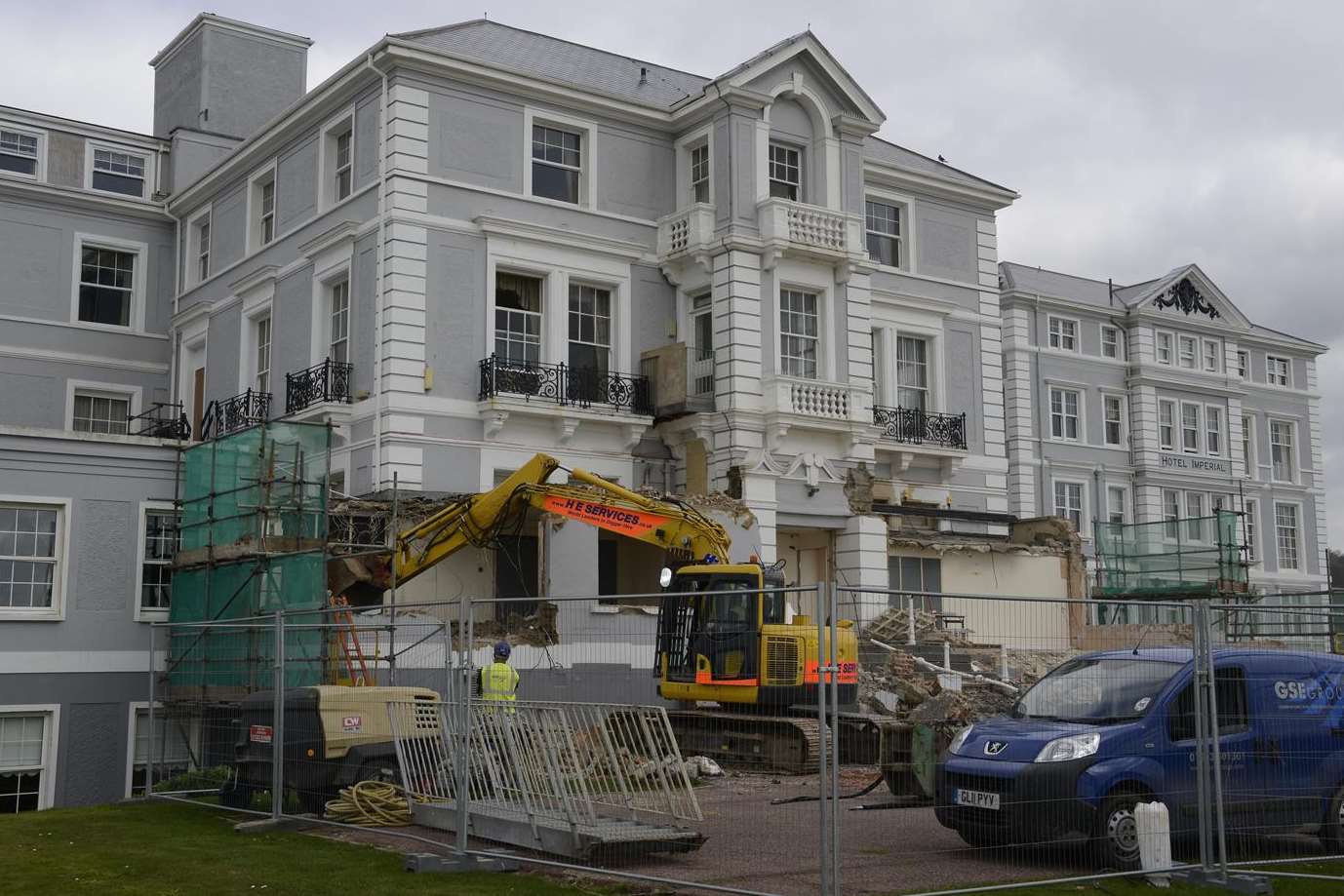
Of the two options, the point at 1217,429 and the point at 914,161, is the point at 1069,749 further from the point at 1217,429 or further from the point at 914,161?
the point at 1217,429

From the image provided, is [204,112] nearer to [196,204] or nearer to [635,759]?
[196,204]

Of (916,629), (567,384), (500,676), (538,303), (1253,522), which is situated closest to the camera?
(916,629)

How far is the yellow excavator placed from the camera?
15680mm

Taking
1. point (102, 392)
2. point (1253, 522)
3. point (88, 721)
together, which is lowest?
point (88, 721)

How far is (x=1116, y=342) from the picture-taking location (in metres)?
53.1

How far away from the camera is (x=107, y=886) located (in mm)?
11992

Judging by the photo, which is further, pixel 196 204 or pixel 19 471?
pixel 196 204

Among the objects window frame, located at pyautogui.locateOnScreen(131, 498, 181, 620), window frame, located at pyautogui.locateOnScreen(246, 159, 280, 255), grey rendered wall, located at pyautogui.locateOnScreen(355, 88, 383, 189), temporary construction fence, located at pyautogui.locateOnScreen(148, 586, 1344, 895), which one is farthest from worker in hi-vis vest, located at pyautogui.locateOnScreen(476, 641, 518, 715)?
window frame, located at pyautogui.locateOnScreen(246, 159, 280, 255)

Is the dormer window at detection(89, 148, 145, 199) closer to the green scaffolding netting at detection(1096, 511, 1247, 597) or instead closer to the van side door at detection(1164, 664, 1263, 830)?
the green scaffolding netting at detection(1096, 511, 1247, 597)

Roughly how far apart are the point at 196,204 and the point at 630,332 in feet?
42.7

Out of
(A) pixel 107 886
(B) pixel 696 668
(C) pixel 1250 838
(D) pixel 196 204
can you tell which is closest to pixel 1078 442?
(D) pixel 196 204

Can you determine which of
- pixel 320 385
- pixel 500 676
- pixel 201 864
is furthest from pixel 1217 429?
pixel 201 864

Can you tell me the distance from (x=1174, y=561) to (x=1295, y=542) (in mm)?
21144

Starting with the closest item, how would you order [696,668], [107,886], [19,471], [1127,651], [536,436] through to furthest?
[107,886]
[1127,651]
[696,668]
[19,471]
[536,436]
